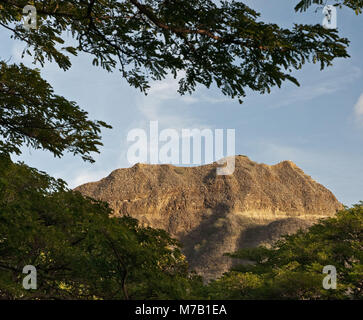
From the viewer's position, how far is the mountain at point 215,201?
7462cm

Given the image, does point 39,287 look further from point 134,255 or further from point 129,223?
point 134,255

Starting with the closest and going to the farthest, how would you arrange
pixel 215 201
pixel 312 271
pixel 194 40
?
pixel 194 40, pixel 312 271, pixel 215 201

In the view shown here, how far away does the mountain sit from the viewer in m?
74.6

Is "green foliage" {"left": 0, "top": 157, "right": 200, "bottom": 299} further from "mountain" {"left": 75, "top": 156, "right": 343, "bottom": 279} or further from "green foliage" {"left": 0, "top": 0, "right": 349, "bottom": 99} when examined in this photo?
"mountain" {"left": 75, "top": 156, "right": 343, "bottom": 279}

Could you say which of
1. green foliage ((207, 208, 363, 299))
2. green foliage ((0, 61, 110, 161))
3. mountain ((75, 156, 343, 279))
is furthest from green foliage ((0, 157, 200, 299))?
mountain ((75, 156, 343, 279))

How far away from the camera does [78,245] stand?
9055mm

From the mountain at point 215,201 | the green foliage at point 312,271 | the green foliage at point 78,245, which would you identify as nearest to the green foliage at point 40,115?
the green foliage at point 78,245

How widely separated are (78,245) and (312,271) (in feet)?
41.8

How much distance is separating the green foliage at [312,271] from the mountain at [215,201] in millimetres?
50234

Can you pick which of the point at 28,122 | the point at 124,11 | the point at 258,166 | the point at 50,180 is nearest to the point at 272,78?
the point at 124,11

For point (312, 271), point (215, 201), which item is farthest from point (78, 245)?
point (215, 201)

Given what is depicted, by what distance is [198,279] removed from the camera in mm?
9508

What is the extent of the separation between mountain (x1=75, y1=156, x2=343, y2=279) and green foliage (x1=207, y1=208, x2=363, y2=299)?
165 ft

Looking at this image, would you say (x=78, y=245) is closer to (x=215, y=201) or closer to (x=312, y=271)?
(x=312, y=271)
